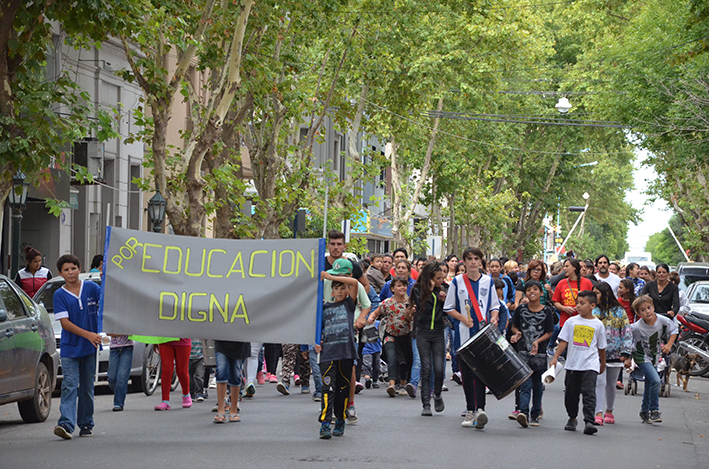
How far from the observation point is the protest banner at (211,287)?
10477mm

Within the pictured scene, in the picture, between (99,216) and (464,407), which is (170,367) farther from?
(99,216)

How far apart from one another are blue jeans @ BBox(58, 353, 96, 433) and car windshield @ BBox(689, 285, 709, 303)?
14.0 m

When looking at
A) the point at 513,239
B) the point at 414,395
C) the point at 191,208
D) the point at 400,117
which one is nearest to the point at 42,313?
the point at 414,395

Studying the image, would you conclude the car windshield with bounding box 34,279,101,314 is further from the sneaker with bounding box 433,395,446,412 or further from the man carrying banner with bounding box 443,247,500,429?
the man carrying banner with bounding box 443,247,500,429

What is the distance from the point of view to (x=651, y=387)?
12023 millimetres

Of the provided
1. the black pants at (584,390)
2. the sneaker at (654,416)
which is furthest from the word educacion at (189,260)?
the sneaker at (654,416)

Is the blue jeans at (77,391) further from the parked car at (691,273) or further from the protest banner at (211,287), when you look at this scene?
the parked car at (691,273)

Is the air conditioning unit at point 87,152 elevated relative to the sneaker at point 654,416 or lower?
elevated

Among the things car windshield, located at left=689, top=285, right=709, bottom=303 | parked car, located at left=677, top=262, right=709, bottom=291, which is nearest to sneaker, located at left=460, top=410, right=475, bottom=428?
car windshield, located at left=689, top=285, right=709, bottom=303

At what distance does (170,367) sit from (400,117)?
868 inches

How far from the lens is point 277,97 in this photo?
83.3 ft

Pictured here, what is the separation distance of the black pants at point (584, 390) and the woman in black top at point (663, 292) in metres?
6.62

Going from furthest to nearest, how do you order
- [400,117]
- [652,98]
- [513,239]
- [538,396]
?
1. [513,239]
2. [400,117]
3. [652,98]
4. [538,396]

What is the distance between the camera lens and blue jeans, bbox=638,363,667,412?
11.9 metres
